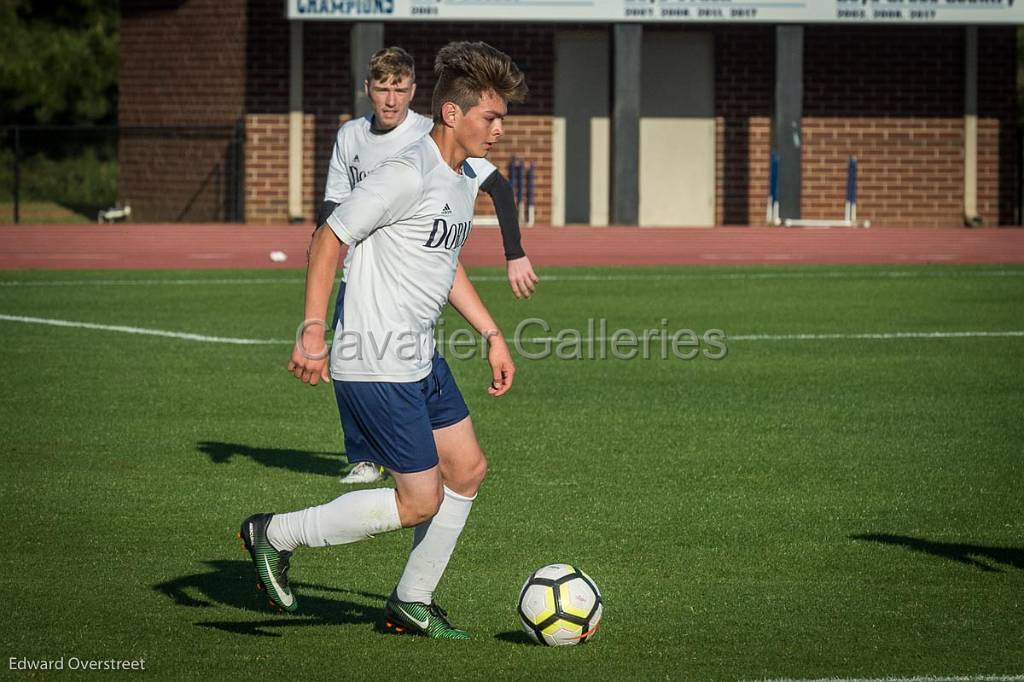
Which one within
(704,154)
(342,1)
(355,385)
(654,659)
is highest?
(342,1)

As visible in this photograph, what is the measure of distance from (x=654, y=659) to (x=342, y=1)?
2381 cm

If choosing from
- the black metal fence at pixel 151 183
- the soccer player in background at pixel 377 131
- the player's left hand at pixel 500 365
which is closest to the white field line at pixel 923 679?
the player's left hand at pixel 500 365

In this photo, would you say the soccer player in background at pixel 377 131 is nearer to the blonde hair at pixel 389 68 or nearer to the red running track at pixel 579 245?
the blonde hair at pixel 389 68

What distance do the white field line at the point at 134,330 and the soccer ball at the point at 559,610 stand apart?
956 centimetres

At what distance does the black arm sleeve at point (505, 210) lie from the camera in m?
7.53

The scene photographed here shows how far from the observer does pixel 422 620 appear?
19.0 feet

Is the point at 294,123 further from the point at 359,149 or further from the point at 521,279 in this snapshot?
the point at 521,279

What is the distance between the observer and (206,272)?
2312 centimetres

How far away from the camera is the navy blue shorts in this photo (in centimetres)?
555

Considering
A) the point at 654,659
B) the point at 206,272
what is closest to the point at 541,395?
the point at 654,659

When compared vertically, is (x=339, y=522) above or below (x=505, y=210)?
below

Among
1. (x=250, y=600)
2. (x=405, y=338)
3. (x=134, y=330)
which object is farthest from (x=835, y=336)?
(x=405, y=338)

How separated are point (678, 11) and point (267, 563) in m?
24.3

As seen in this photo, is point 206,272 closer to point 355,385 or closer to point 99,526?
point 99,526
